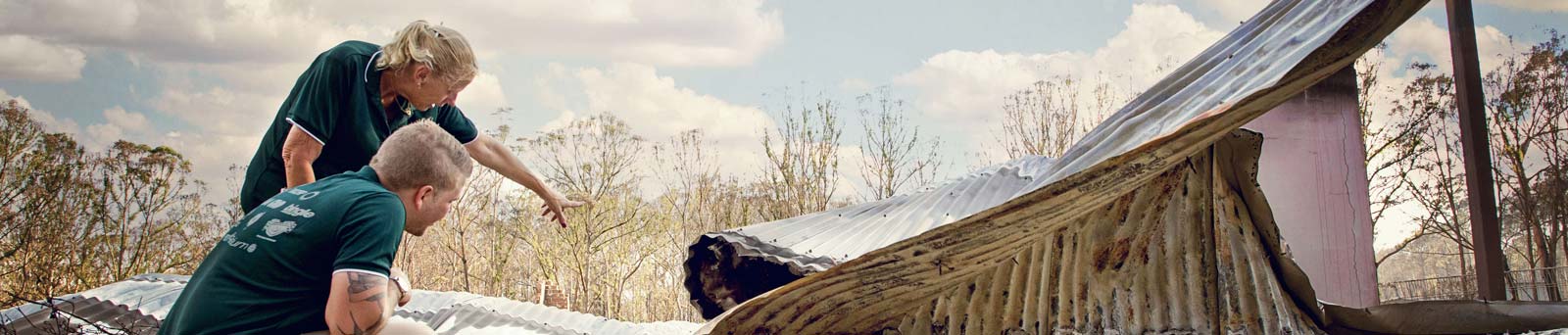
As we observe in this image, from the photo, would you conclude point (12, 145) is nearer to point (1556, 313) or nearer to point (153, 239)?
point (153, 239)

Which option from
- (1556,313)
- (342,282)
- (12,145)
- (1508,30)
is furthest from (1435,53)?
(12,145)

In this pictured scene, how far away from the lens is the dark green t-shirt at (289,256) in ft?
4.84

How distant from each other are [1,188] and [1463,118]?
7.49 m

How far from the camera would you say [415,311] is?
3326 mm

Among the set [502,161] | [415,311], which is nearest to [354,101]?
[502,161]

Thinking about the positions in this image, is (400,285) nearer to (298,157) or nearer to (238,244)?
(238,244)

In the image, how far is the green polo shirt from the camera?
85.7 inches

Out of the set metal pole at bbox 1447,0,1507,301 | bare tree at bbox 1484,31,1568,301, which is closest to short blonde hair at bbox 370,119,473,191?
metal pole at bbox 1447,0,1507,301

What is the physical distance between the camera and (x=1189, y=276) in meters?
2.38

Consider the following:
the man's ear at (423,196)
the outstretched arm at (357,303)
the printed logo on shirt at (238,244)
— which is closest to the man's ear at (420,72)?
the man's ear at (423,196)

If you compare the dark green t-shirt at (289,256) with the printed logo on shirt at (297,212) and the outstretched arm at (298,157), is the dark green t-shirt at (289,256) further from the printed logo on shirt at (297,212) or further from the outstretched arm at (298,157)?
the outstretched arm at (298,157)

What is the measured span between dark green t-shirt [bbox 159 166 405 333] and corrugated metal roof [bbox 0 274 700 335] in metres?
1.63

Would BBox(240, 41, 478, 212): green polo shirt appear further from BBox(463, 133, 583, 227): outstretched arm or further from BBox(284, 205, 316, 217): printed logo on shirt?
BBox(284, 205, 316, 217): printed logo on shirt

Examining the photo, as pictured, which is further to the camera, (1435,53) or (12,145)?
(12,145)
